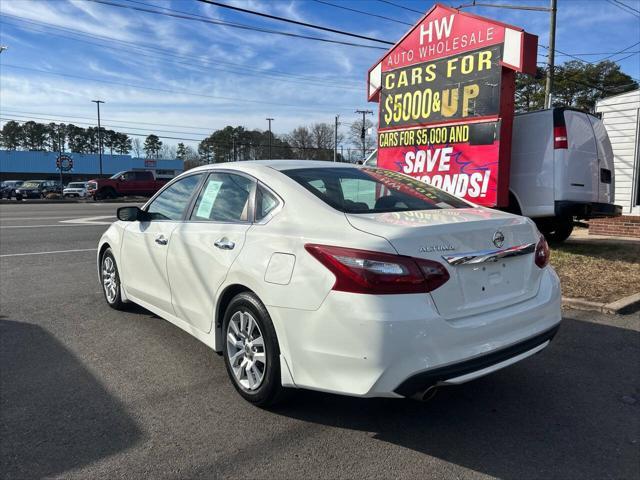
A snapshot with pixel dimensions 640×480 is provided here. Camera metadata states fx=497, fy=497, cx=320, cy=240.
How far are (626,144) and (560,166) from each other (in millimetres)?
6359

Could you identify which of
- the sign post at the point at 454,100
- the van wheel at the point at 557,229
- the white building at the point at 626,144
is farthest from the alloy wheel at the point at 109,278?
the white building at the point at 626,144

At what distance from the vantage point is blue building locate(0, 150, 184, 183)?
76.1 meters

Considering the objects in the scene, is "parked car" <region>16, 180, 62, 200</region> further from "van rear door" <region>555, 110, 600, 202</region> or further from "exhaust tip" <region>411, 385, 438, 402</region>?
"exhaust tip" <region>411, 385, 438, 402</region>

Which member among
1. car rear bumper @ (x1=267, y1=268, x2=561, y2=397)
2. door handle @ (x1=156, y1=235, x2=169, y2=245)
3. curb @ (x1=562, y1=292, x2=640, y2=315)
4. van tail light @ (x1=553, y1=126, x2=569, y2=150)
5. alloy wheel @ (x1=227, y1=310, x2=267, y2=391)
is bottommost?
curb @ (x1=562, y1=292, x2=640, y2=315)

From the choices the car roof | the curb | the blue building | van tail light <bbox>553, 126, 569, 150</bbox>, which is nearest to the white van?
van tail light <bbox>553, 126, 569, 150</bbox>

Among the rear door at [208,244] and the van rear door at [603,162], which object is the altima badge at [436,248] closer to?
the rear door at [208,244]

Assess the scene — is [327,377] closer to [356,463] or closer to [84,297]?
[356,463]

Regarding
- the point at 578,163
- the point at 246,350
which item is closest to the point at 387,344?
the point at 246,350

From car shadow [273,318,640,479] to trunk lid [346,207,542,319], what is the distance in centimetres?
77

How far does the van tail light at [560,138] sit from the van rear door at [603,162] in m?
0.91

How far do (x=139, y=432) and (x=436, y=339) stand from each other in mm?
1841

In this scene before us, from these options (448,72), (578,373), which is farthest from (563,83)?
(578,373)

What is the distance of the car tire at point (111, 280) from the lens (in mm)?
5261

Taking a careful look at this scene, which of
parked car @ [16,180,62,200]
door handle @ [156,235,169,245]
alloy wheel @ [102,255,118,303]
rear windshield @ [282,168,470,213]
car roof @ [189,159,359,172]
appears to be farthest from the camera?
parked car @ [16,180,62,200]
